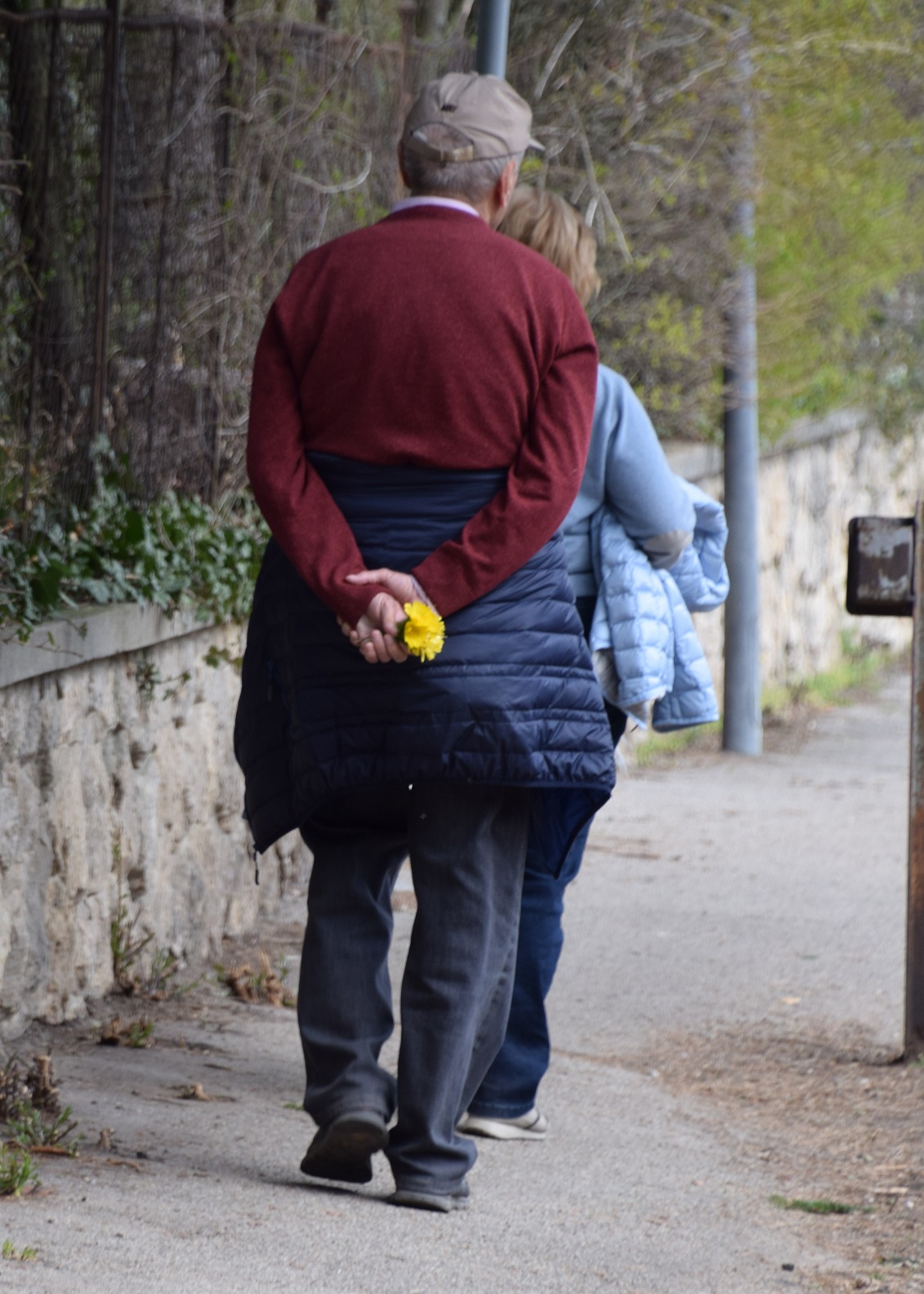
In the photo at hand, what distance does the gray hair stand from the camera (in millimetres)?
2951

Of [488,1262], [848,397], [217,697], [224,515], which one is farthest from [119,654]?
[848,397]

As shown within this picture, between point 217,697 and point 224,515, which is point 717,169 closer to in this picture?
point 224,515

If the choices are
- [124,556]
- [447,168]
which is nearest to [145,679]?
[124,556]

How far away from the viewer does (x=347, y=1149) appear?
9.61ft

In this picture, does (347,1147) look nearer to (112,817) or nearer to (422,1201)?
(422,1201)

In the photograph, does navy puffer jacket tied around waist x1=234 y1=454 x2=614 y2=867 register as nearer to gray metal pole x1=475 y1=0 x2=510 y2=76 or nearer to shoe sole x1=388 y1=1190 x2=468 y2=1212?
shoe sole x1=388 y1=1190 x2=468 y2=1212

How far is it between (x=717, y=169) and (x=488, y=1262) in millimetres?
6235

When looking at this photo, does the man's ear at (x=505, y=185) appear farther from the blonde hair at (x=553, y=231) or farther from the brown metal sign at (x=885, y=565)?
the brown metal sign at (x=885, y=565)

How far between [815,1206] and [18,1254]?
1496mm

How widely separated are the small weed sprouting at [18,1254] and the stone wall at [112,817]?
113 centimetres

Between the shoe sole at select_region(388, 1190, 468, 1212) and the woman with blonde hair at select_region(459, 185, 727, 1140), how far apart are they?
0.52 meters

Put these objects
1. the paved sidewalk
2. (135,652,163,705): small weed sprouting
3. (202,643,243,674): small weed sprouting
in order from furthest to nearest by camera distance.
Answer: (202,643,243,674): small weed sprouting < (135,652,163,705): small weed sprouting < the paved sidewalk

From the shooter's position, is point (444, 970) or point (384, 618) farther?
point (444, 970)

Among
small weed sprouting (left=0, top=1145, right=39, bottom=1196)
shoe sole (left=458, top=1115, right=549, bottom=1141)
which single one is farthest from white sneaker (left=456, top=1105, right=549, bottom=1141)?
small weed sprouting (left=0, top=1145, right=39, bottom=1196)
